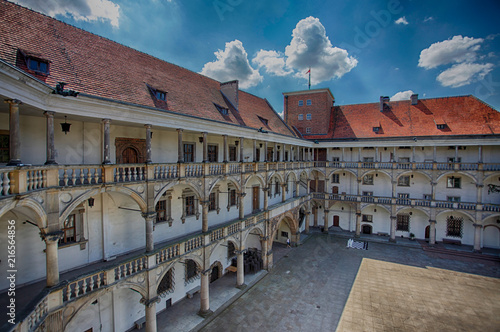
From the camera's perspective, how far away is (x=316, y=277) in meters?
19.3

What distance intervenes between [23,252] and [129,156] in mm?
5720

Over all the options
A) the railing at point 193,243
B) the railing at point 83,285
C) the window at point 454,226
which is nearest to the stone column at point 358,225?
the window at point 454,226

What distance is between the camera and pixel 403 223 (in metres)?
28.0

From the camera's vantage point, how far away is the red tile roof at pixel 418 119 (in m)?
25.1

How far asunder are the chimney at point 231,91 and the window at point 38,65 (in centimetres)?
1340

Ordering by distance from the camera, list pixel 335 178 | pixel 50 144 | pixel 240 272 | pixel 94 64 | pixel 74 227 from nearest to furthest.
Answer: pixel 50 144
pixel 74 227
pixel 94 64
pixel 240 272
pixel 335 178

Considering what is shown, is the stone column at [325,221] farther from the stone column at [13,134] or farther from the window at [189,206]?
the stone column at [13,134]

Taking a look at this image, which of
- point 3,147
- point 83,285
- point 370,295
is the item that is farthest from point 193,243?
point 370,295

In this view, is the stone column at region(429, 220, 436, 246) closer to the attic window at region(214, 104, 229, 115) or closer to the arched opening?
the arched opening

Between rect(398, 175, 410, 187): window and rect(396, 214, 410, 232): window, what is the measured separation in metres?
3.67

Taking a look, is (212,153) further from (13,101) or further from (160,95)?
(13,101)

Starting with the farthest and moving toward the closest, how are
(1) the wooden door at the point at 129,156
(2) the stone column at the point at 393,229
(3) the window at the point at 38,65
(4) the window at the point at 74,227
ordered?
(2) the stone column at the point at 393,229, (1) the wooden door at the point at 129,156, (4) the window at the point at 74,227, (3) the window at the point at 38,65

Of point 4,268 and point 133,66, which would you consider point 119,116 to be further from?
point 4,268

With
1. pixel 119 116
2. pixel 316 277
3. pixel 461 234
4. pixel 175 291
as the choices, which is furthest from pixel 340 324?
pixel 461 234
